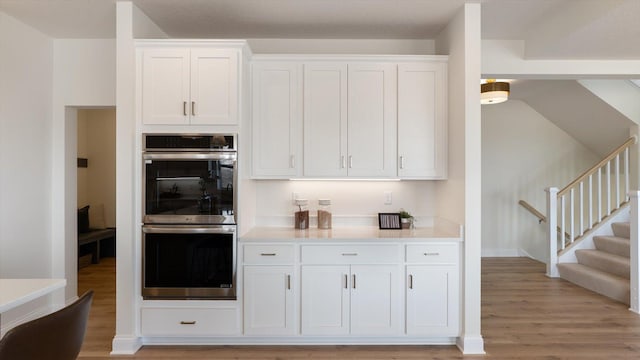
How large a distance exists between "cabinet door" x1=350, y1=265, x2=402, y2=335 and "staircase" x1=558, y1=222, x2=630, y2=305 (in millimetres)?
2937

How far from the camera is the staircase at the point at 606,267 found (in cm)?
438

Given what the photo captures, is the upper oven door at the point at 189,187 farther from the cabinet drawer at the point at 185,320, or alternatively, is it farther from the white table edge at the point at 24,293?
the white table edge at the point at 24,293

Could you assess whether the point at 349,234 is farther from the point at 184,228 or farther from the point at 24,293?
the point at 24,293

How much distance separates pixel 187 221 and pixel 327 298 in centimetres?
126

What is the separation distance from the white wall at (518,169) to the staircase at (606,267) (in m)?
1.25

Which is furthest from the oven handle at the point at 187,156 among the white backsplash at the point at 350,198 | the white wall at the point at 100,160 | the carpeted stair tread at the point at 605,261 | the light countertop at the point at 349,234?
the white wall at the point at 100,160

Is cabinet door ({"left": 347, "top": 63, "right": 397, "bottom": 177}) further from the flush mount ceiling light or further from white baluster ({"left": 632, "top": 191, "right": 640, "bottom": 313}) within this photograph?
white baluster ({"left": 632, "top": 191, "right": 640, "bottom": 313})

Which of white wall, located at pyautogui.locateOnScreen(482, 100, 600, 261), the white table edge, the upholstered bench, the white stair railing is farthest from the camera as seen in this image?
white wall, located at pyautogui.locateOnScreen(482, 100, 600, 261)

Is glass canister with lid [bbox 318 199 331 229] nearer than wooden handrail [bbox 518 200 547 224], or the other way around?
glass canister with lid [bbox 318 199 331 229]

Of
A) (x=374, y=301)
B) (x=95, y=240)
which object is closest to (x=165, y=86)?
(x=374, y=301)

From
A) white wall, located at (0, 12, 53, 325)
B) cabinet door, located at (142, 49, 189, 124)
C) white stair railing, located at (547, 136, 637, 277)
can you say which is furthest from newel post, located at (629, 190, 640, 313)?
white wall, located at (0, 12, 53, 325)

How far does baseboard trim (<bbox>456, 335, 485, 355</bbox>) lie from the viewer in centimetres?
302

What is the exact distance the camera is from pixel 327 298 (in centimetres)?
309

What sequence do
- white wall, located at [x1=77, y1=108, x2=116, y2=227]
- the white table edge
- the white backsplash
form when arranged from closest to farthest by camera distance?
the white table edge, the white backsplash, white wall, located at [x1=77, y1=108, x2=116, y2=227]
